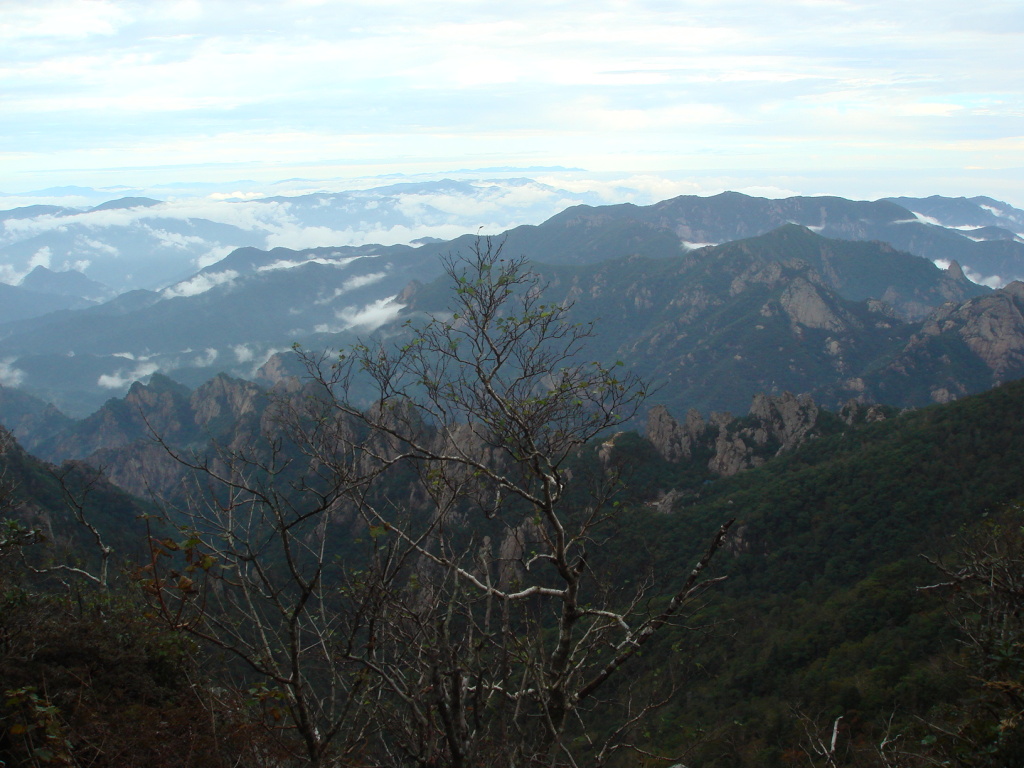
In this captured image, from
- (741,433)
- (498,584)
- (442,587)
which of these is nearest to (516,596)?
(442,587)

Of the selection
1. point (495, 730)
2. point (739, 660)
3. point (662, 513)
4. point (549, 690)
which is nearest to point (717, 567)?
point (662, 513)

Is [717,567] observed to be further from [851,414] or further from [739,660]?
[851,414]

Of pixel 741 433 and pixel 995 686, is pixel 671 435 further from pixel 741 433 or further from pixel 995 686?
pixel 995 686

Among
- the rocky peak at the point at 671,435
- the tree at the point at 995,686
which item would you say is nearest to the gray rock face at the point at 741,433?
the rocky peak at the point at 671,435

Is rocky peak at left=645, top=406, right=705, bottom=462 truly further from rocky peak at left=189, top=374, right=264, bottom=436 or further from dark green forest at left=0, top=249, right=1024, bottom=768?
rocky peak at left=189, top=374, right=264, bottom=436

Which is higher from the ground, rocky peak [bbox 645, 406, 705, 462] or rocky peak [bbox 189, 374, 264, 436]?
rocky peak [bbox 645, 406, 705, 462]

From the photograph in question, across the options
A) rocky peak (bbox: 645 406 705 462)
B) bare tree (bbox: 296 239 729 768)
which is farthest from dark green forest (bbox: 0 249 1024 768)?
rocky peak (bbox: 645 406 705 462)

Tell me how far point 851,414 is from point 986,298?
101m

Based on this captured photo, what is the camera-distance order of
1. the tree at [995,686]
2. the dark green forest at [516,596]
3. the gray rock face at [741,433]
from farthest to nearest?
1. the gray rock face at [741,433]
2. the tree at [995,686]
3. the dark green forest at [516,596]

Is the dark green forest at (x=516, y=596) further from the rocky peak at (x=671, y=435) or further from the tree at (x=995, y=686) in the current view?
the rocky peak at (x=671, y=435)

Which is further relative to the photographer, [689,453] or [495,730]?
[689,453]

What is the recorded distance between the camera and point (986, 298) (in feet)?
470

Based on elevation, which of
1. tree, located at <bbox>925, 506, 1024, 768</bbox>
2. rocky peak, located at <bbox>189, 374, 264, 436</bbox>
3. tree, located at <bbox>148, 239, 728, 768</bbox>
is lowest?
rocky peak, located at <bbox>189, 374, 264, 436</bbox>

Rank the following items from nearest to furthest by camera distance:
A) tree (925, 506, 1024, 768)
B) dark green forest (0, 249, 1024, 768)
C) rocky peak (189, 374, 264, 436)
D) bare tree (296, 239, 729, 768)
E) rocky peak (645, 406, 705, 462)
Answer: bare tree (296, 239, 729, 768) < dark green forest (0, 249, 1024, 768) < tree (925, 506, 1024, 768) < rocky peak (645, 406, 705, 462) < rocky peak (189, 374, 264, 436)
